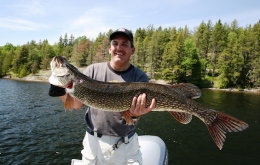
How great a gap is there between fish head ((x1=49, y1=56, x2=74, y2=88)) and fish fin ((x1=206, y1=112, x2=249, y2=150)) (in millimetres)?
2460

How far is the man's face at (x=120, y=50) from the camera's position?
2576mm

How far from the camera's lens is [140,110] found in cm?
240

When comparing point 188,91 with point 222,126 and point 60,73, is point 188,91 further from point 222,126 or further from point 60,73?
point 60,73

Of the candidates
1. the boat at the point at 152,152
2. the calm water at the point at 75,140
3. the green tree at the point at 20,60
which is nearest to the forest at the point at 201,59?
the green tree at the point at 20,60

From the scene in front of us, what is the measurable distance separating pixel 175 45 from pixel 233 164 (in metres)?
34.7

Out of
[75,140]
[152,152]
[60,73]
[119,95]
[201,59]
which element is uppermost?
[201,59]

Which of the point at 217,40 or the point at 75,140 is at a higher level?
the point at 217,40

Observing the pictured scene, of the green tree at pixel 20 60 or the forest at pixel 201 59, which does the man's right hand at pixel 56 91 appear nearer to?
the forest at pixel 201 59

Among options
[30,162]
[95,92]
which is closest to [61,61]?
[95,92]

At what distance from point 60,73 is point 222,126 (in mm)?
2741

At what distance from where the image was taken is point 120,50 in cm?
260

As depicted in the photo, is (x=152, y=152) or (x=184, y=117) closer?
(x=184, y=117)

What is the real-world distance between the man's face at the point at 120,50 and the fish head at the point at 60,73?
0.80 meters

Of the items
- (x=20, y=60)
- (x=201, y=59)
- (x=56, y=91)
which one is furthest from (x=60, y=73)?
(x=20, y=60)
